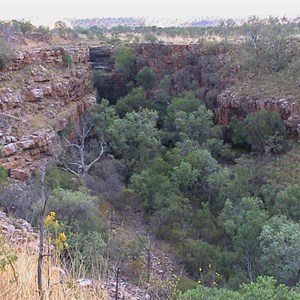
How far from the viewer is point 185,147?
17812 millimetres

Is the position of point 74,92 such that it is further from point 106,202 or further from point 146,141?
point 106,202

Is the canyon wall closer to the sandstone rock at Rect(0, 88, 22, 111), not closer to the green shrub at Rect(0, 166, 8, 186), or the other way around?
the sandstone rock at Rect(0, 88, 22, 111)

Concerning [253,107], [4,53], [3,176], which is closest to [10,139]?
[3,176]

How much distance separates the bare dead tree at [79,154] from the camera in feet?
52.4

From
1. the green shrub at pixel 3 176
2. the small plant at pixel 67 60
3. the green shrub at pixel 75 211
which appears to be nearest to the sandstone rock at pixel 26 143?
the green shrub at pixel 3 176

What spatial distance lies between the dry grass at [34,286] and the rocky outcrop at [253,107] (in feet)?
52.5

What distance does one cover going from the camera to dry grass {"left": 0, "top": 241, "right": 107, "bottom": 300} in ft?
10.2

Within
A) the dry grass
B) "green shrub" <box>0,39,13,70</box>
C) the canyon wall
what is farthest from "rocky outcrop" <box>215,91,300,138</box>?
the dry grass

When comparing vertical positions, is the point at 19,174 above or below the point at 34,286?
below

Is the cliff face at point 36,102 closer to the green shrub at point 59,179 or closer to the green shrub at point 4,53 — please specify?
the green shrub at point 4,53

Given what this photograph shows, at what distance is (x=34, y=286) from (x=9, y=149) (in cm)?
1225

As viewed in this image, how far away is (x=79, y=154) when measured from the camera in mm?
17594

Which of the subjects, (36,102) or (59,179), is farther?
(36,102)

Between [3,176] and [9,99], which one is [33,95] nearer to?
[9,99]
